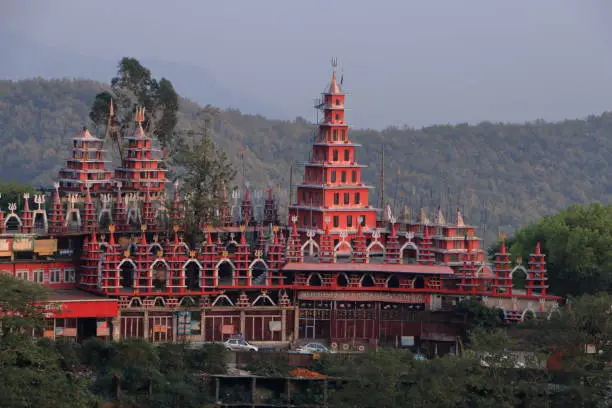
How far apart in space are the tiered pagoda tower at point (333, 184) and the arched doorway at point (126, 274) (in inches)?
404

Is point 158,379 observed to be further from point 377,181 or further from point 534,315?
point 377,181

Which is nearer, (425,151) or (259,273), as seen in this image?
(259,273)

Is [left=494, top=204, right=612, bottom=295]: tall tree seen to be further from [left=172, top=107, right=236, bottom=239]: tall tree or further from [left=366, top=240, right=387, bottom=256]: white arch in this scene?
[left=172, top=107, right=236, bottom=239]: tall tree

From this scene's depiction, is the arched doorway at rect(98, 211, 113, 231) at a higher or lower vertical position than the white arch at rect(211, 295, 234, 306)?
higher

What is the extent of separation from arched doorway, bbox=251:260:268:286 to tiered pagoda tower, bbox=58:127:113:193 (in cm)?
1177

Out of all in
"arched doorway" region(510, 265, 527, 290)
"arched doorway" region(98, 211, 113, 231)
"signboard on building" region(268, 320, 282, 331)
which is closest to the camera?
"signboard on building" region(268, 320, 282, 331)

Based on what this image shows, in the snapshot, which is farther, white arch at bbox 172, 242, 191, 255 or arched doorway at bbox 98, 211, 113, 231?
arched doorway at bbox 98, 211, 113, 231

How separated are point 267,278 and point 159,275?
17.4 feet

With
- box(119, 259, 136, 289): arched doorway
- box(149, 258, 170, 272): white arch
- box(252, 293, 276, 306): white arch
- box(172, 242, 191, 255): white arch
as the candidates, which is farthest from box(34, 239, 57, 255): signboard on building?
box(252, 293, 276, 306): white arch

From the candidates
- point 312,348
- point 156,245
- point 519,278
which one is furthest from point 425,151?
point 312,348

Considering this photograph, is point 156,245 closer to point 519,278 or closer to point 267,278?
point 267,278

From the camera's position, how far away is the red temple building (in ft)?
269

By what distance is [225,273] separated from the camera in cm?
8900

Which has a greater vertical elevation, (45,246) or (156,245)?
(156,245)
